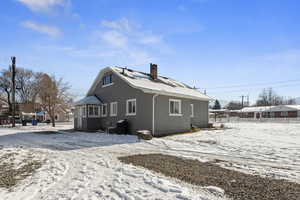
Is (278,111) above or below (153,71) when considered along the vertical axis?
below

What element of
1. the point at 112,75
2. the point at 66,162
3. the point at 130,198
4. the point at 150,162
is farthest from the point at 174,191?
the point at 112,75

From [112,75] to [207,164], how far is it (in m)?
12.7

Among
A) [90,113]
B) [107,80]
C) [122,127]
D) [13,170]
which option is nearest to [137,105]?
[122,127]

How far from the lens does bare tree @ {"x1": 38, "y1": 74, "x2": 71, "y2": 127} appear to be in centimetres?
2697

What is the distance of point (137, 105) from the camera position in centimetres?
1405

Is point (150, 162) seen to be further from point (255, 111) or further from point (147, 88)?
point (255, 111)

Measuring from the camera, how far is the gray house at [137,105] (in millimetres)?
13609

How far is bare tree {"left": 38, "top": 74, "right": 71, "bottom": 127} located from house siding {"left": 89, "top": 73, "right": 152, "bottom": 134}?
11745mm

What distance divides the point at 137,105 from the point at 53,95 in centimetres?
1802

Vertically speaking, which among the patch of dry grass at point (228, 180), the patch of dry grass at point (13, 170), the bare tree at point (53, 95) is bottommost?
the patch of dry grass at point (13, 170)

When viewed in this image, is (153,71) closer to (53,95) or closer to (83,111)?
(83,111)

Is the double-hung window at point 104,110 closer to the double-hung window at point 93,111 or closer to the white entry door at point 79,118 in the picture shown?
the double-hung window at point 93,111

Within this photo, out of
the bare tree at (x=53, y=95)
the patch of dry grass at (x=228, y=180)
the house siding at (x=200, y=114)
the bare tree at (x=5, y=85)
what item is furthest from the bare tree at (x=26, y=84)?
the patch of dry grass at (x=228, y=180)

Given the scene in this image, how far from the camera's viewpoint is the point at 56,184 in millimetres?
4301
